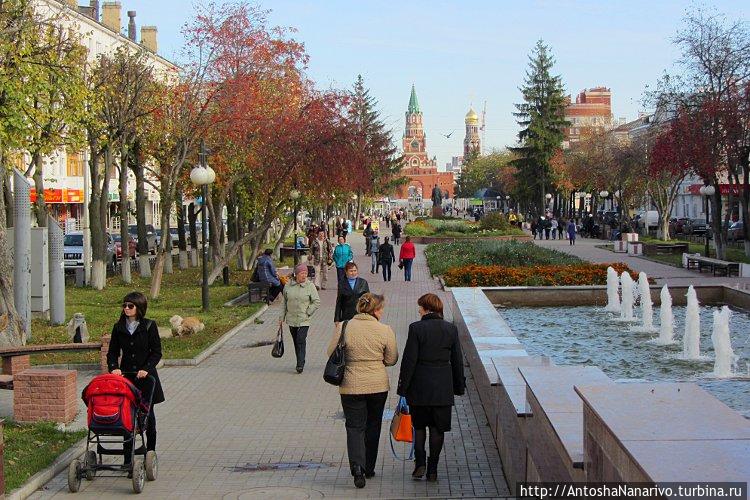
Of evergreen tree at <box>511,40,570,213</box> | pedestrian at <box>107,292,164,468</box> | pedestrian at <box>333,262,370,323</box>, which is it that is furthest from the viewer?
evergreen tree at <box>511,40,570,213</box>

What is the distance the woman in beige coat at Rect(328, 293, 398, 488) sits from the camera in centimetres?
870

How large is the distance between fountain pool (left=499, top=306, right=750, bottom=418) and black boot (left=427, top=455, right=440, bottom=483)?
14.7 feet

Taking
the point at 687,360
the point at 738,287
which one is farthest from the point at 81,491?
the point at 738,287

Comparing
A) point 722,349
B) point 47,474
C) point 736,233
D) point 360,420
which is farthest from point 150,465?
point 736,233

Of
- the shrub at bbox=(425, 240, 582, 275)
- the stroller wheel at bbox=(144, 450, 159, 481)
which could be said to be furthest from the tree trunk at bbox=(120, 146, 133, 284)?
the stroller wheel at bbox=(144, 450, 159, 481)

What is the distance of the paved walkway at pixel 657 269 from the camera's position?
95.2 ft

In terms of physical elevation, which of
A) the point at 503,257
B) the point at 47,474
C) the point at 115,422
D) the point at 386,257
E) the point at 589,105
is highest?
the point at 589,105

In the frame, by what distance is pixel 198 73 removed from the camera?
33.9m

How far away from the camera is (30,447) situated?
10156 mm

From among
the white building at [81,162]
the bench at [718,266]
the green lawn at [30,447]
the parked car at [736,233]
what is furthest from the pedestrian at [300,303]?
the parked car at [736,233]

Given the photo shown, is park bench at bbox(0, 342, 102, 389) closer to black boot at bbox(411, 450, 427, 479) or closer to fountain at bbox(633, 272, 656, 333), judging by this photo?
black boot at bbox(411, 450, 427, 479)

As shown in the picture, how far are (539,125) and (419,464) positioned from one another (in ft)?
248

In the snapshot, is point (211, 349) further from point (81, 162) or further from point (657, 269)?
point (81, 162)

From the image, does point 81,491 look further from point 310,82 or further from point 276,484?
point 310,82
